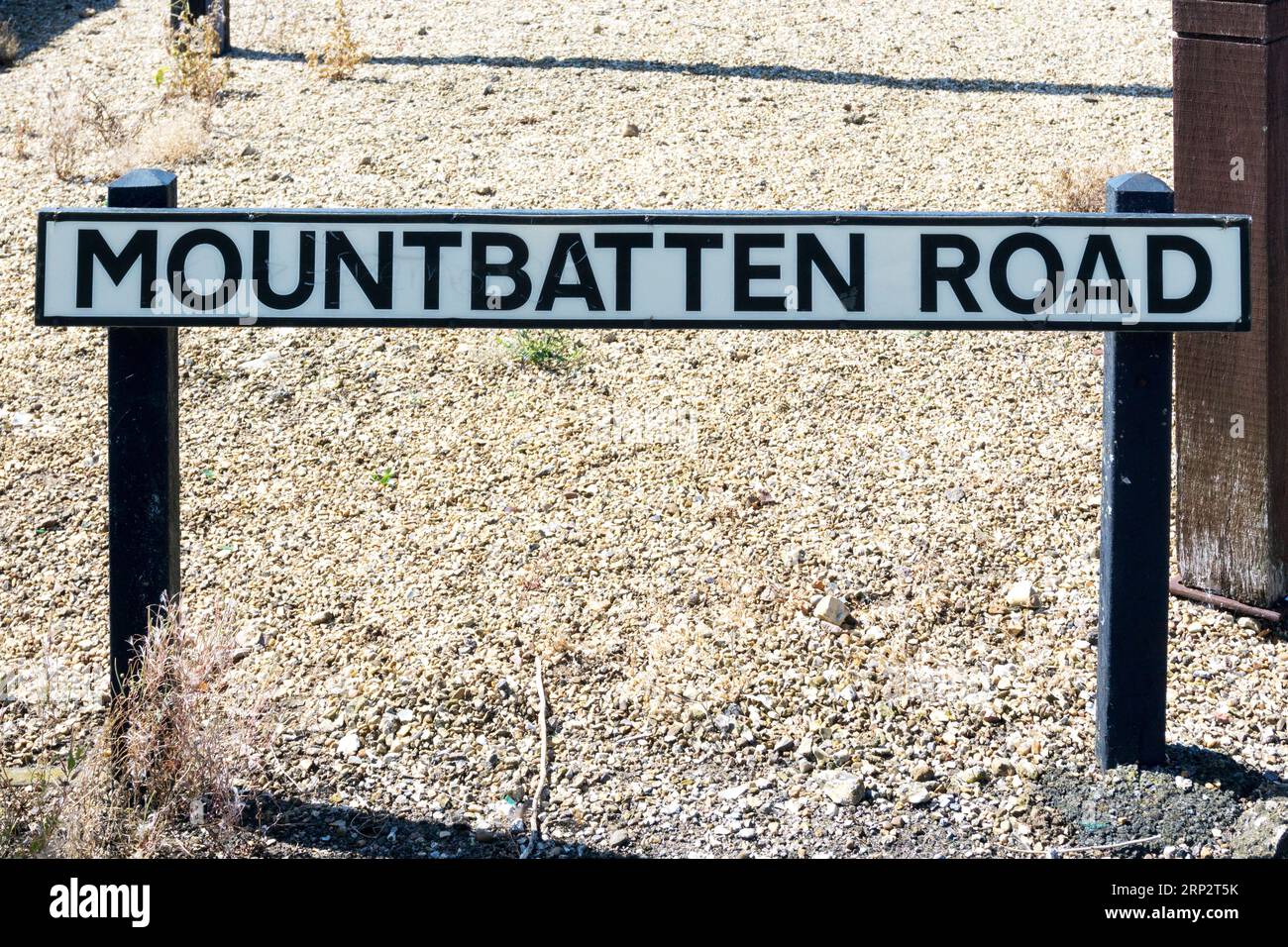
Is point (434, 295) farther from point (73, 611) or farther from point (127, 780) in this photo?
point (73, 611)

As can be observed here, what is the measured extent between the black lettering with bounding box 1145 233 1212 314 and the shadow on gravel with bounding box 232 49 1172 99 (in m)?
6.36

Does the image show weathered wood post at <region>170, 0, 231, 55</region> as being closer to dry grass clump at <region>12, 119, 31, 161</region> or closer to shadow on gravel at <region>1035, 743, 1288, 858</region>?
dry grass clump at <region>12, 119, 31, 161</region>

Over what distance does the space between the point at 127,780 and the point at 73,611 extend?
4.77 ft

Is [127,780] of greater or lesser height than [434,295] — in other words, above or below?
below

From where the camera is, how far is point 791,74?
955cm

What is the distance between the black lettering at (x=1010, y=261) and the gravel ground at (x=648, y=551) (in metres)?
1.41

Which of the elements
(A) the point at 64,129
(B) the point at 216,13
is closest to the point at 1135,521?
(A) the point at 64,129

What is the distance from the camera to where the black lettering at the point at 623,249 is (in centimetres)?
337

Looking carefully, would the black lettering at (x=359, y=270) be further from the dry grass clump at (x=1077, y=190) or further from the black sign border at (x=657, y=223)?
the dry grass clump at (x=1077, y=190)

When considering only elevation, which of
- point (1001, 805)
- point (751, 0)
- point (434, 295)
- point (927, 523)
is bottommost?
point (1001, 805)

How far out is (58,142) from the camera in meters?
8.37

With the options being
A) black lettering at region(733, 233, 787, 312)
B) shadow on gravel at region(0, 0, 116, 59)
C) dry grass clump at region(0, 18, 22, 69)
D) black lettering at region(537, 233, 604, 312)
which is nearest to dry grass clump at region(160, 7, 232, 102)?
dry grass clump at region(0, 18, 22, 69)

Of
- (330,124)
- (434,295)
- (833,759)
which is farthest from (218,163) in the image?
(833,759)

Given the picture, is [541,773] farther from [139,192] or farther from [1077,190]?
[1077,190]
